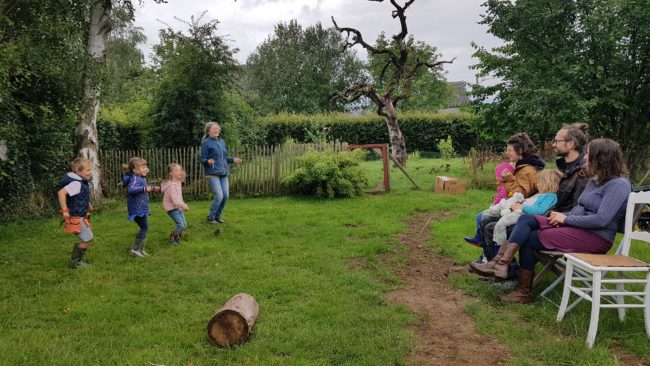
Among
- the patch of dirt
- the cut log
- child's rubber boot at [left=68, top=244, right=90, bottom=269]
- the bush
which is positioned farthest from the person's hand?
the bush

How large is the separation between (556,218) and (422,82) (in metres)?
39.0

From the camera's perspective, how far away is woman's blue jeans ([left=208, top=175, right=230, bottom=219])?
8117 millimetres

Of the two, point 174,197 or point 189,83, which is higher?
point 189,83

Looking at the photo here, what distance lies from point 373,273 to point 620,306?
2640 mm

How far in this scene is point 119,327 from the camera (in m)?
4.02

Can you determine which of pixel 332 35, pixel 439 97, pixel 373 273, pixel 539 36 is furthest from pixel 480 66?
pixel 332 35

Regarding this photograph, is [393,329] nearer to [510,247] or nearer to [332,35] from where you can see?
[510,247]

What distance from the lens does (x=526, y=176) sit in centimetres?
517

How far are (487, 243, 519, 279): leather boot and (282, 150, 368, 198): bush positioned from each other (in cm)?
661

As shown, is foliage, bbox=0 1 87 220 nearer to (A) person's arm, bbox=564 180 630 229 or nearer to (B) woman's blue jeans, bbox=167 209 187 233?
(B) woman's blue jeans, bbox=167 209 187 233

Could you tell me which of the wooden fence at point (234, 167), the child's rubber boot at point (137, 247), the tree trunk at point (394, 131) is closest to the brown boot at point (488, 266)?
the child's rubber boot at point (137, 247)

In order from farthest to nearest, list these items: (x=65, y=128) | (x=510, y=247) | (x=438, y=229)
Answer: (x=65, y=128), (x=438, y=229), (x=510, y=247)

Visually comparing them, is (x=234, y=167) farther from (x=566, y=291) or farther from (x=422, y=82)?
(x=422, y=82)

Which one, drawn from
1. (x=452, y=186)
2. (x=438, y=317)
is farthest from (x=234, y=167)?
(x=438, y=317)
